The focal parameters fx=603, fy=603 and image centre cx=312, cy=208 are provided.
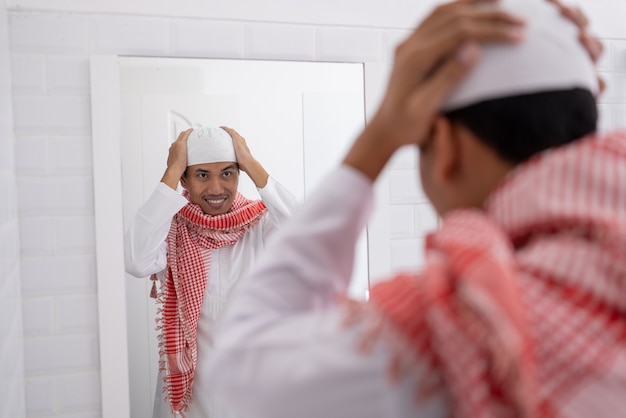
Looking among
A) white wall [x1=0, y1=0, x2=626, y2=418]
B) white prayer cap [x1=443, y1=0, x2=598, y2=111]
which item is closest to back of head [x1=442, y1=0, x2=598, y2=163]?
white prayer cap [x1=443, y1=0, x2=598, y2=111]

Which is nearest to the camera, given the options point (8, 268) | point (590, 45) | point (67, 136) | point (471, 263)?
point (471, 263)


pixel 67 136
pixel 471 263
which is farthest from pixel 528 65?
pixel 67 136

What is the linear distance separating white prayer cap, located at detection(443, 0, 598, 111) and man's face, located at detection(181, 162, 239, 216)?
34.6 inches

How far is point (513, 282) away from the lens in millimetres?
374

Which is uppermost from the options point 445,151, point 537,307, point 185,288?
point 445,151

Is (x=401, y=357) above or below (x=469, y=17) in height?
below

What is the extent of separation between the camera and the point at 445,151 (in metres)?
0.46

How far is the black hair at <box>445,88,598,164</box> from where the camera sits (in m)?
0.44

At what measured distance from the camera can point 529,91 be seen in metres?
0.44

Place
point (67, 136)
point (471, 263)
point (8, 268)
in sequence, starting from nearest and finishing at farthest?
point (471, 263)
point (8, 268)
point (67, 136)

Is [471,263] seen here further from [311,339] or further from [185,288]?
[185,288]

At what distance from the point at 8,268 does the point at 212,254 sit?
397mm

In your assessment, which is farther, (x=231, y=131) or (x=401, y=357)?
(x=231, y=131)

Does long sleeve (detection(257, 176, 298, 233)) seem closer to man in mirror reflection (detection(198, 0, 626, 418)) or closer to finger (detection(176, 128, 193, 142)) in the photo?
finger (detection(176, 128, 193, 142))
